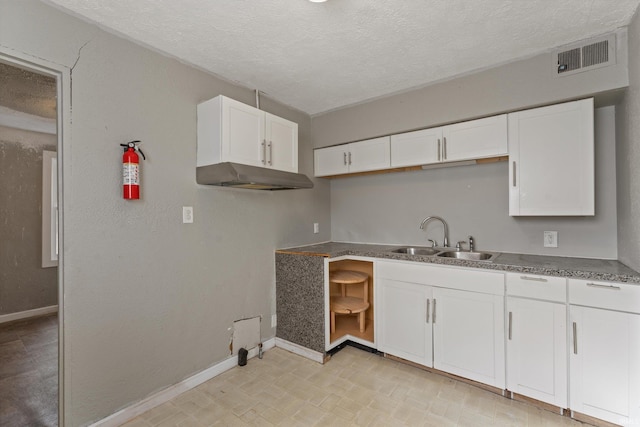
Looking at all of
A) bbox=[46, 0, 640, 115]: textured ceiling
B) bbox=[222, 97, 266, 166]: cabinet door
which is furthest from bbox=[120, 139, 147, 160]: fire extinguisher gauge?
bbox=[46, 0, 640, 115]: textured ceiling

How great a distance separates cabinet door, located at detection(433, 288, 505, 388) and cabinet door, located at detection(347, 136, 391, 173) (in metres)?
1.32

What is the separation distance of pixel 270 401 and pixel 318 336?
0.66 metres

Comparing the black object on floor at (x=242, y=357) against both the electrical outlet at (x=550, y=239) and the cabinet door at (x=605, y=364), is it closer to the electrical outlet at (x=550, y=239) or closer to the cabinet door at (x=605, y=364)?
the cabinet door at (x=605, y=364)

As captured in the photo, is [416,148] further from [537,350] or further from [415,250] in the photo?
[537,350]

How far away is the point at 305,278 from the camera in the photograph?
2654 millimetres

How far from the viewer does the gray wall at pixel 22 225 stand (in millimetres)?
1501

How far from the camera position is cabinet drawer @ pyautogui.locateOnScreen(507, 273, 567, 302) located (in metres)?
1.82

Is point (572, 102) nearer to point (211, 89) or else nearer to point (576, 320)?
point (576, 320)

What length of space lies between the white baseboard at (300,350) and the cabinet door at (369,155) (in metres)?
1.82

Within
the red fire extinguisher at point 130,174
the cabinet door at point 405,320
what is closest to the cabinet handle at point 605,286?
the cabinet door at point 405,320

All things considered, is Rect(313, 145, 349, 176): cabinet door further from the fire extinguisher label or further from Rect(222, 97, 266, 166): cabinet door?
the fire extinguisher label

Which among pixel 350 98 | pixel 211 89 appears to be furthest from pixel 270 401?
pixel 350 98

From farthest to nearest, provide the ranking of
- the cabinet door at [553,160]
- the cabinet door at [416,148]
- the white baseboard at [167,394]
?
1. the cabinet door at [416,148]
2. the cabinet door at [553,160]
3. the white baseboard at [167,394]

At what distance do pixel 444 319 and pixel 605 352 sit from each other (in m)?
0.89
